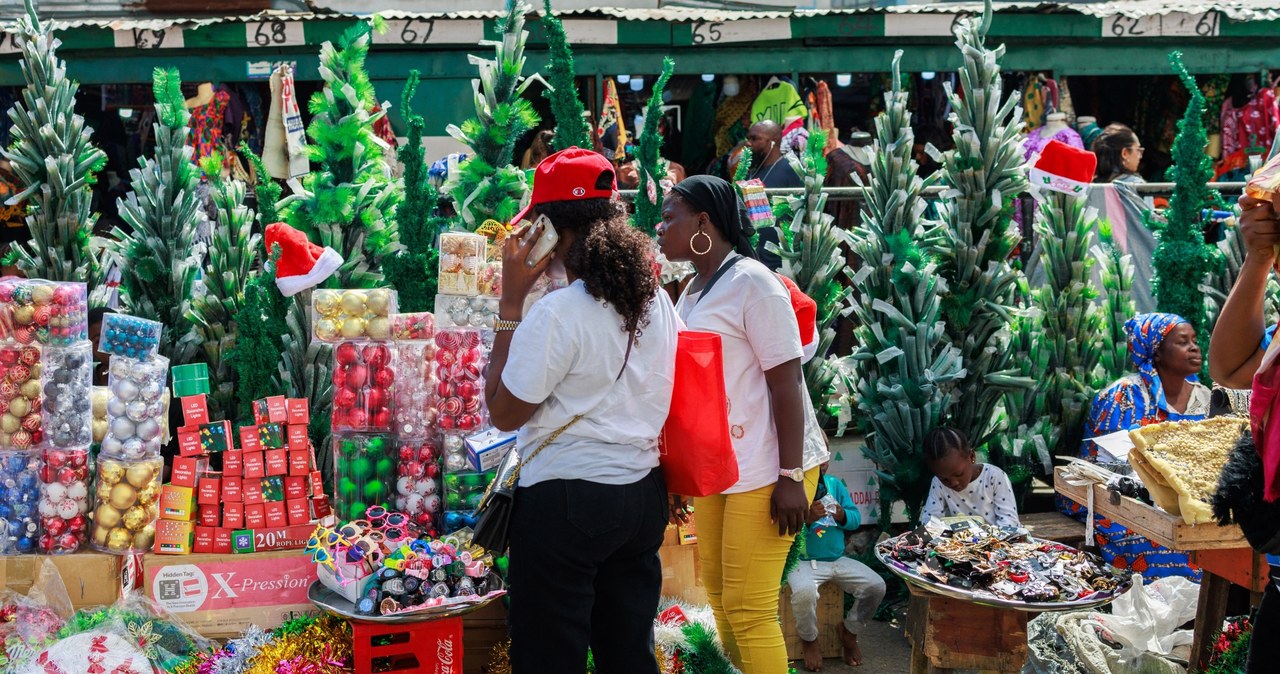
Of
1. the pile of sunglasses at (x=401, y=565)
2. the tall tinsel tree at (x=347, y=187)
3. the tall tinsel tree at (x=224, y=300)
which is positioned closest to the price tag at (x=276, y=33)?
the tall tinsel tree at (x=347, y=187)

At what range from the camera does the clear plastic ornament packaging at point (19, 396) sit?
14.5 ft

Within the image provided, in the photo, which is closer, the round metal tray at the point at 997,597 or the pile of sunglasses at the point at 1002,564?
the round metal tray at the point at 997,597

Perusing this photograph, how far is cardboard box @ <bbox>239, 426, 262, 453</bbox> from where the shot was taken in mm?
4406

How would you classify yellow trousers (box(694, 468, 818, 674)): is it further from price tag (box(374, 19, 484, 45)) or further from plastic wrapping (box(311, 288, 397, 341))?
price tag (box(374, 19, 484, 45))

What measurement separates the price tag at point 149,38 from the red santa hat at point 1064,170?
5999 mm

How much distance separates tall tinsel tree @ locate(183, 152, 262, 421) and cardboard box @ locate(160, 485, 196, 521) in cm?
116

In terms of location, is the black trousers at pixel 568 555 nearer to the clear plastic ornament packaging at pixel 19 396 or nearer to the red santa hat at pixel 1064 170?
the clear plastic ornament packaging at pixel 19 396

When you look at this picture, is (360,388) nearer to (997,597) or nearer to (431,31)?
(997,597)

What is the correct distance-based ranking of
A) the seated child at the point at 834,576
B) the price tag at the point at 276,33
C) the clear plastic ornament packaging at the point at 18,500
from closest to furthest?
the clear plastic ornament packaging at the point at 18,500 → the seated child at the point at 834,576 → the price tag at the point at 276,33

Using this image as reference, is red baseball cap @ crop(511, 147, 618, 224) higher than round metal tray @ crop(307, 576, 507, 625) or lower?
higher

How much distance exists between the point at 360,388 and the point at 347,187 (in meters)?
1.45

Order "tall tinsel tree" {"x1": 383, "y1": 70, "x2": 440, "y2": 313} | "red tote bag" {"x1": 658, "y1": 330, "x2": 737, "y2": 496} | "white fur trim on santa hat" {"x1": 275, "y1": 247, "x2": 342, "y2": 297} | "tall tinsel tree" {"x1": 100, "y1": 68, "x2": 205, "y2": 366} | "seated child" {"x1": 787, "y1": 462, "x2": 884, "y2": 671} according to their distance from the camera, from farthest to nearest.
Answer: "tall tinsel tree" {"x1": 100, "y1": 68, "x2": 205, "y2": 366} < "tall tinsel tree" {"x1": 383, "y1": 70, "x2": 440, "y2": 313} < "white fur trim on santa hat" {"x1": 275, "y1": 247, "x2": 342, "y2": 297} < "seated child" {"x1": 787, "y1": 462, "x2": 884, "y2": 671} < "red tote bag" {"x1": 658, "y1": 330, "x2": 737, "y2": 496}

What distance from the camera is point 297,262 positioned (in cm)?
506

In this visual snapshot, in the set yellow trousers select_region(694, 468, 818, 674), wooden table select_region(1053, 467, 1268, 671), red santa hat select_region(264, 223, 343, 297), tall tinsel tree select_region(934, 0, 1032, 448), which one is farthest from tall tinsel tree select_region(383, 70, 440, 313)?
wooden table select_region(1053, 467, 1268, 671)
